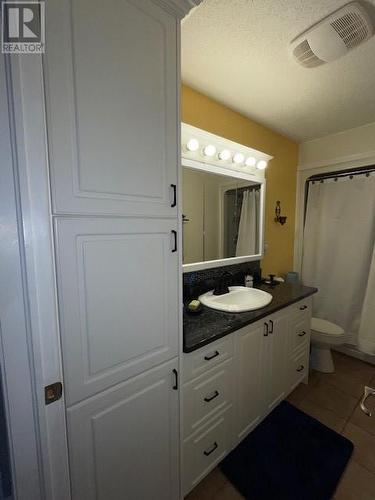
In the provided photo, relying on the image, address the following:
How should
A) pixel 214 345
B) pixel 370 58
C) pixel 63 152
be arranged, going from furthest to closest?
pixel 370 58
pixel 214 345
pixel 63 152

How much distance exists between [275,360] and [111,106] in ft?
5.85

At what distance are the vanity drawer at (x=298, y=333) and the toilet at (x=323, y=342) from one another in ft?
0.72

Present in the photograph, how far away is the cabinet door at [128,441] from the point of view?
0.73 meters

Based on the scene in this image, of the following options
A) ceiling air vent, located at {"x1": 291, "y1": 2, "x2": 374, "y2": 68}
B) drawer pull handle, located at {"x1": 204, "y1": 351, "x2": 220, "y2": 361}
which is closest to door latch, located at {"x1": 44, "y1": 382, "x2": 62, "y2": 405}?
drawer pull handle, located at {"x1": 204, "y1": 351, "x2": 220, "y2": 361}

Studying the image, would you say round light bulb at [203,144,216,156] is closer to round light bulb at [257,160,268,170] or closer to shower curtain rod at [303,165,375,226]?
round light bulb at [257,160,268,170]

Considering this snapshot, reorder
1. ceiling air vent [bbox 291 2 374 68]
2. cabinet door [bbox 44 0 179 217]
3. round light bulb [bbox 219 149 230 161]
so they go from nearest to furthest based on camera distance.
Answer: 1. cabinet door [bbox 44 0 179 217]
2. ceiling air vent [bbox 291 2 374 68]
3. round light bulb [bbox 219 149 230 161]

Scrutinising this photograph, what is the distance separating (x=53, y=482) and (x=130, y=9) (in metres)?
1.51

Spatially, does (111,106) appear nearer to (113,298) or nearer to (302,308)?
(113,298)

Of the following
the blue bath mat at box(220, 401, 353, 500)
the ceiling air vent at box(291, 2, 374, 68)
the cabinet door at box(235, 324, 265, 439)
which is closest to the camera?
the ceiling air vent at box(291, 2, 374, 68)

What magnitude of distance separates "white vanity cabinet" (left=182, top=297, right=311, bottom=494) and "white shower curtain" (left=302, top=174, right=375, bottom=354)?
37.3 inches

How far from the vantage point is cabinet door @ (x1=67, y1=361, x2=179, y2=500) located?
0.73 metres

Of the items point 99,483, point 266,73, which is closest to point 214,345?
point 99,483

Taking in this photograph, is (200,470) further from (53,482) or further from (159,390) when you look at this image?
(53,482)

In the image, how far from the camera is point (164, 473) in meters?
0.97
